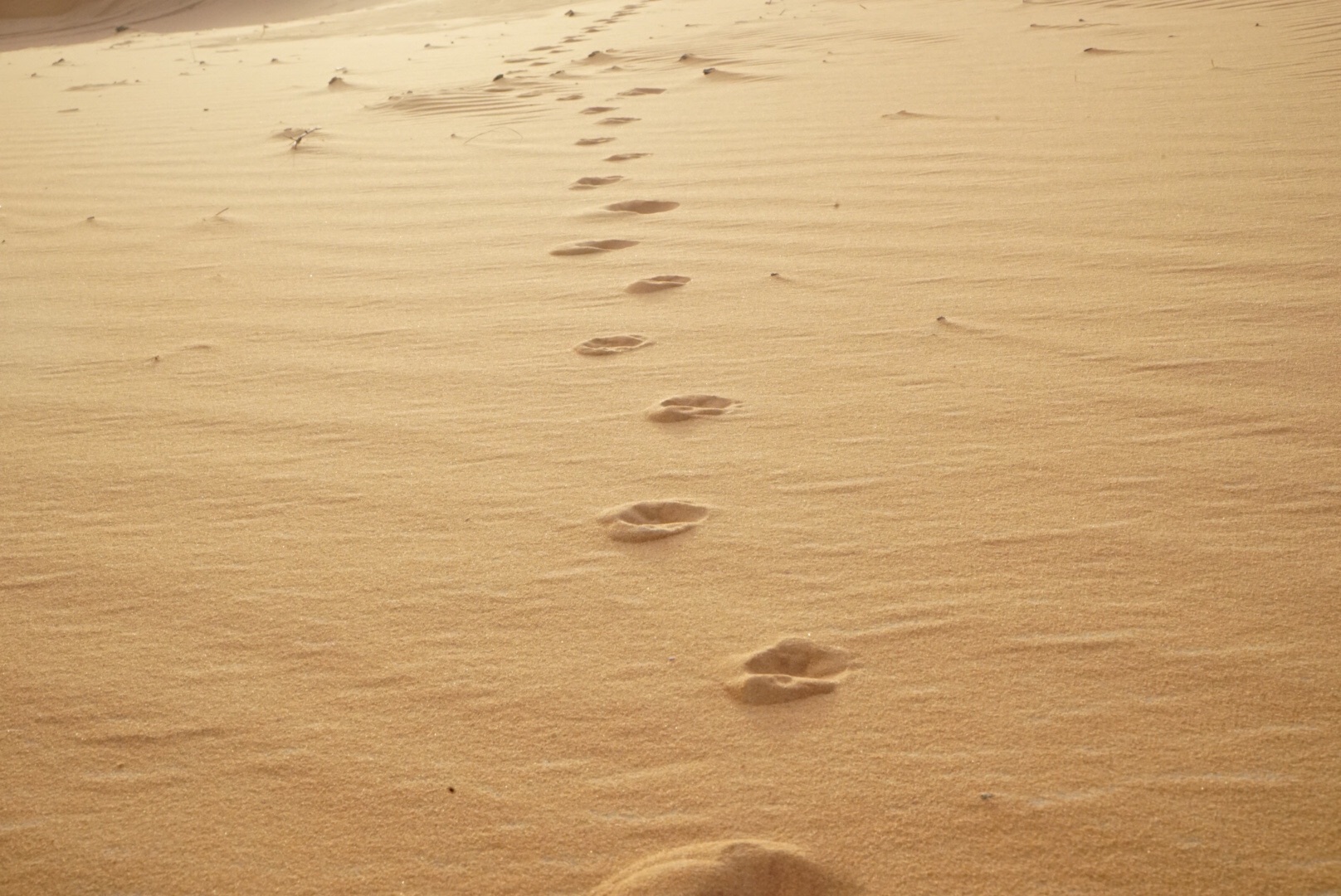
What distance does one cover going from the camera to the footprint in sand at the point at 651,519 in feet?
4.98

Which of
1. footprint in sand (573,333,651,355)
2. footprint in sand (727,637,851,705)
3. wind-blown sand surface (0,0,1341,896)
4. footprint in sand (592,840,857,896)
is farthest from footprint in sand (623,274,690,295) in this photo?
footprint in sand (592,840,857,896)

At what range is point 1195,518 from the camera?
4.73 feet

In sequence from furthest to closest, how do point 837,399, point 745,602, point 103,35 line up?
point 103,35, point 837,399, point 745,602

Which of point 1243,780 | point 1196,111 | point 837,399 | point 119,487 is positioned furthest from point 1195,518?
point 1196,111

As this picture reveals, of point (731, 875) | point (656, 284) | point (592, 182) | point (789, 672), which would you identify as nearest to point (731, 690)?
point (789, 672)

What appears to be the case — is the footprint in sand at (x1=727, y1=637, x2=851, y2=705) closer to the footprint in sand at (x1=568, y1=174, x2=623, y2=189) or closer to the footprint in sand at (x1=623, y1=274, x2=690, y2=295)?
the footprint in sand at (x1=623, y1=274, x2=690, y2=295)

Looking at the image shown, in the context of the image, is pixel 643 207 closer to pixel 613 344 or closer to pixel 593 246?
pixel 593 246

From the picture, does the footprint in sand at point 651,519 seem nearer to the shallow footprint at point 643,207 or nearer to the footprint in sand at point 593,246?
the footprint in sand at point 593,246

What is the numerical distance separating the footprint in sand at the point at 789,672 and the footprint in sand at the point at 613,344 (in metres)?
0.99

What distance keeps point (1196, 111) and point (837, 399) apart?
7.22 feet

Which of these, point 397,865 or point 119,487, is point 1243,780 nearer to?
point 397,865

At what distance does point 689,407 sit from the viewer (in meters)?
1.89

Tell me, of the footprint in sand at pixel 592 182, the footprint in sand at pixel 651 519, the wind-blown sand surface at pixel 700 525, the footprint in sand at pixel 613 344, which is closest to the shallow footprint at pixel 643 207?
the wind-blown sand surface at pixel 700 525

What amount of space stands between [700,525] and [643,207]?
1.77 metres
